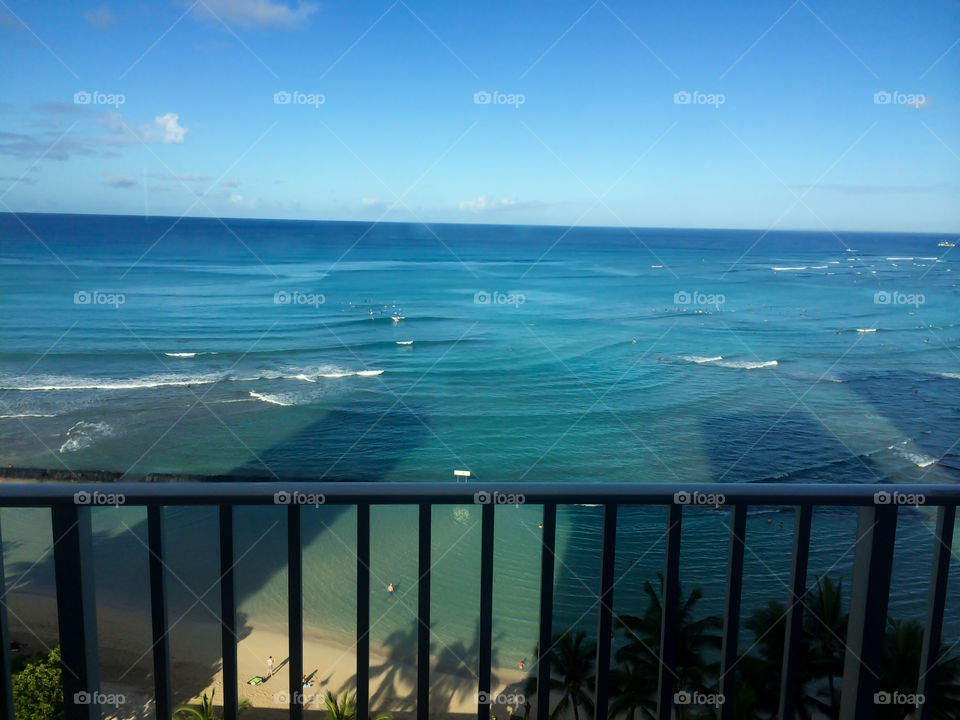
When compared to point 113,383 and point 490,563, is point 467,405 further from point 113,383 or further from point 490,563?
point 490,563

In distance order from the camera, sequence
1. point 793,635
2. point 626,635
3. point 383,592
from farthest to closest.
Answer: point 383,592, point 626,635, point 793,635

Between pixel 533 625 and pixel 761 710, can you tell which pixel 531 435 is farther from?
Result: pixel 761 710

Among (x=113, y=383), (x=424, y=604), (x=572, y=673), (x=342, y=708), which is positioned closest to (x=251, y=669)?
(x=342, y=708)

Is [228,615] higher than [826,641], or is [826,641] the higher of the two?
[228,615]

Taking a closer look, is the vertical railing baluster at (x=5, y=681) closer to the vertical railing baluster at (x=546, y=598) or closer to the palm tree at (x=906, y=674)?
the vertical railing baluster at (x=546, y=598)

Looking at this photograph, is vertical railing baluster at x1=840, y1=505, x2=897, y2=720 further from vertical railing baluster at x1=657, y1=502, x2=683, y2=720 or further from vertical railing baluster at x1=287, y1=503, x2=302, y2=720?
vertical railing baluster at x1=287, y1=503, x2=302, y2=720

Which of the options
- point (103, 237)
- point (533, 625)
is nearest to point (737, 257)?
point (103, 237)
